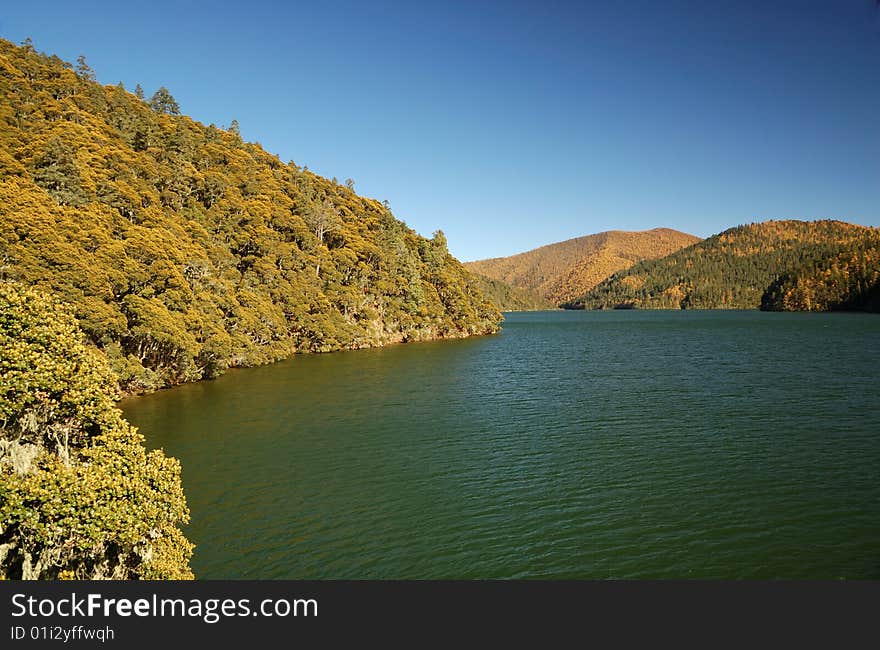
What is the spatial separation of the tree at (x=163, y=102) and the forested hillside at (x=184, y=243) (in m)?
0.44

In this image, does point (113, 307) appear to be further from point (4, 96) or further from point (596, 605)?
point (596, 605)

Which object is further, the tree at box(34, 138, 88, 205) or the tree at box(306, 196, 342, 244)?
the tree at box(306, 196, 342, 244)

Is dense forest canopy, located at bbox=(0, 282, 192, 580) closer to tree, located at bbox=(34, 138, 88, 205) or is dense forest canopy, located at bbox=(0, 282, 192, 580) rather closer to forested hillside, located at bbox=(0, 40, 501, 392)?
forested hillside, located at bbox=(0, 40, 501, 392)

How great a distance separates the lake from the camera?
1852cm

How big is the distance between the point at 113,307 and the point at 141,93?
83.3 m

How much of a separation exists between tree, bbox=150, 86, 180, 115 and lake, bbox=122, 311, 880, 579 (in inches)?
2929

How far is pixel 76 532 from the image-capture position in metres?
12.6

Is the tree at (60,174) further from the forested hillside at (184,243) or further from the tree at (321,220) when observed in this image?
the tree at (321,220)

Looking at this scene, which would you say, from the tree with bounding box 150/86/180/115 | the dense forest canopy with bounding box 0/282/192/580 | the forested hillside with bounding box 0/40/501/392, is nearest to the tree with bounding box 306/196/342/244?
the forested hillside with bounding box 0/40/501/392

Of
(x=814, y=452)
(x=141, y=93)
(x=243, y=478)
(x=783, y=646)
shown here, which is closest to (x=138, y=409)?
(x=243, y=478)

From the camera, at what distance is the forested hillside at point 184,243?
133ft

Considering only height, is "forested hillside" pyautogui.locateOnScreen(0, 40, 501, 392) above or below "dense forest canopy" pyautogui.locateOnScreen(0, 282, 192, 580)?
above

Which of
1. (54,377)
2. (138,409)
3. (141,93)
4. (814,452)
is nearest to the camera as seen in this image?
(54,377)

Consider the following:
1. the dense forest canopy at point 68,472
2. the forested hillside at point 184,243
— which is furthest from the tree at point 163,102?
the dense forest canopy at point 68,472
